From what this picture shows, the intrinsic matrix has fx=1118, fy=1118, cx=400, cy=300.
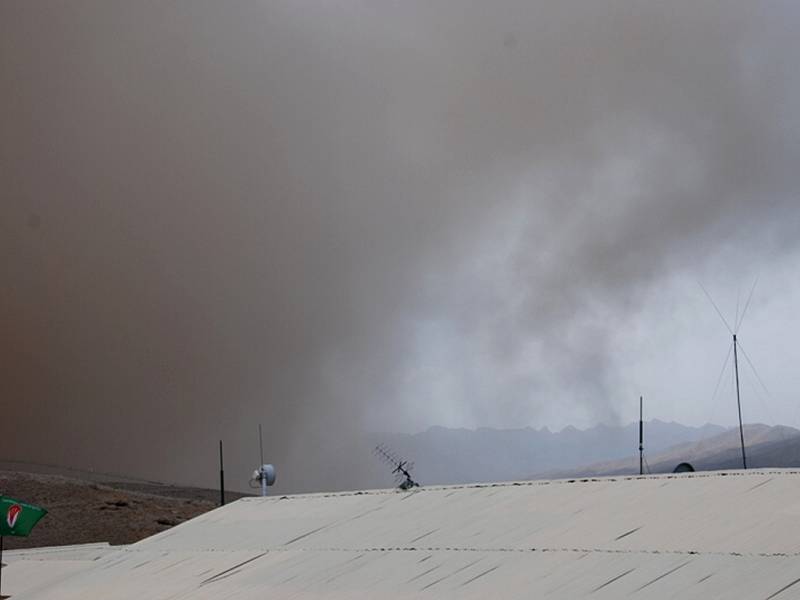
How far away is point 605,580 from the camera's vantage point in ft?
57.3

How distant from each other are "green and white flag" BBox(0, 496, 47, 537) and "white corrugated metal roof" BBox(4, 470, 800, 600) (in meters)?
1.81

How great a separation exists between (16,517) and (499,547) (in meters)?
14.2

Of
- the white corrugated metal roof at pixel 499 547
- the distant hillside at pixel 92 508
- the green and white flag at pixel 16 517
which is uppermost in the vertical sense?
the distant hillside at pixel 92 508

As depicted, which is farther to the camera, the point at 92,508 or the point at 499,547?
the point at 92,508

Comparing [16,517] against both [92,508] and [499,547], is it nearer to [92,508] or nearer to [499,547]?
[499,547]

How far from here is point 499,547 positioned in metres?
21.3

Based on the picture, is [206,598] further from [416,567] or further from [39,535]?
[39,535]

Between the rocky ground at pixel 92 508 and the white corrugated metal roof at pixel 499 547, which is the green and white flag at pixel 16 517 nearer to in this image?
the white corrugated metal roof at pixel 499 547

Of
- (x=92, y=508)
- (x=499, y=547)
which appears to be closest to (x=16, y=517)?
(x=499, y=547)

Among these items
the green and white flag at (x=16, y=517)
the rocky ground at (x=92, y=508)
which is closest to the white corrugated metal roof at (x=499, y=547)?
the green and white flag at (x=16, y=517)

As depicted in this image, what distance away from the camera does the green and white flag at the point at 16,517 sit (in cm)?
2870

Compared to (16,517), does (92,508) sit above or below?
above

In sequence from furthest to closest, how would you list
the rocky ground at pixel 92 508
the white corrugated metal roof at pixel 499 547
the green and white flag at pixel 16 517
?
the rocky ground at pixel 92 508, the green and white flag at pixel 16 517, the white corrugated metal roof at pixel 499 547

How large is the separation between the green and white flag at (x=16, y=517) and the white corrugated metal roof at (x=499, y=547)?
1807mm
